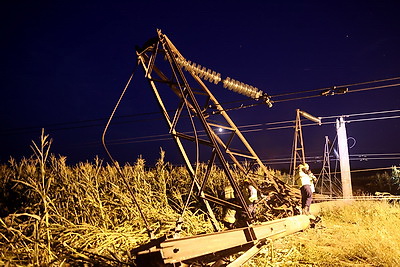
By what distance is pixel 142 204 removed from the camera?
7648mm

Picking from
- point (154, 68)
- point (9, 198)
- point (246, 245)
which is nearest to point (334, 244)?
point (246, 245)

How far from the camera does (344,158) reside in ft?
41.8

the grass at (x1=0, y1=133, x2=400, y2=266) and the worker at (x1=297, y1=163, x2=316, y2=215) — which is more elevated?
the worker at (x1=297, y1=163, x2=316, y2=215)

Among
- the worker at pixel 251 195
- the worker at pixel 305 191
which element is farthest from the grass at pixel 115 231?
the worker at pixel 251 195

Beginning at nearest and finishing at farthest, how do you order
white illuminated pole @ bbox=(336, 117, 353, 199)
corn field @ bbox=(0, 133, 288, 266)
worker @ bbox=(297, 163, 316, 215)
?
corn field @ bbox=(0, 133, 288, 266) < worker @ bbox=(297, 163, 316, 215) < white illuminated pole @ bbox=(336, 117, 353, 199)

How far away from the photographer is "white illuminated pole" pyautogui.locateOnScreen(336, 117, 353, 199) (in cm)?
1218

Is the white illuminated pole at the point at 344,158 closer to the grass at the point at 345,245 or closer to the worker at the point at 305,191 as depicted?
the grass at the point at 345,245

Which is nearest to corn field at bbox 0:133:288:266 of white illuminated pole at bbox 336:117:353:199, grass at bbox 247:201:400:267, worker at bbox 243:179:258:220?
worker at bbox 243:179:258:220

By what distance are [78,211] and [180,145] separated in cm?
452

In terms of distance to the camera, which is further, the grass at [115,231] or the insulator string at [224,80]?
the insulator string at [224,80]

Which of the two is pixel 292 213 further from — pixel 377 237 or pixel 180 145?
pixel 180 145

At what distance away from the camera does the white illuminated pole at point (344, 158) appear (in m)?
12.2

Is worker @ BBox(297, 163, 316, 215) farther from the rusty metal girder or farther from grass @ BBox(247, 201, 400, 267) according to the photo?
the rusty metal girder

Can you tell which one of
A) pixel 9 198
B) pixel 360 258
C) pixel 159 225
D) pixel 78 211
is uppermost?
pixel 9 198
